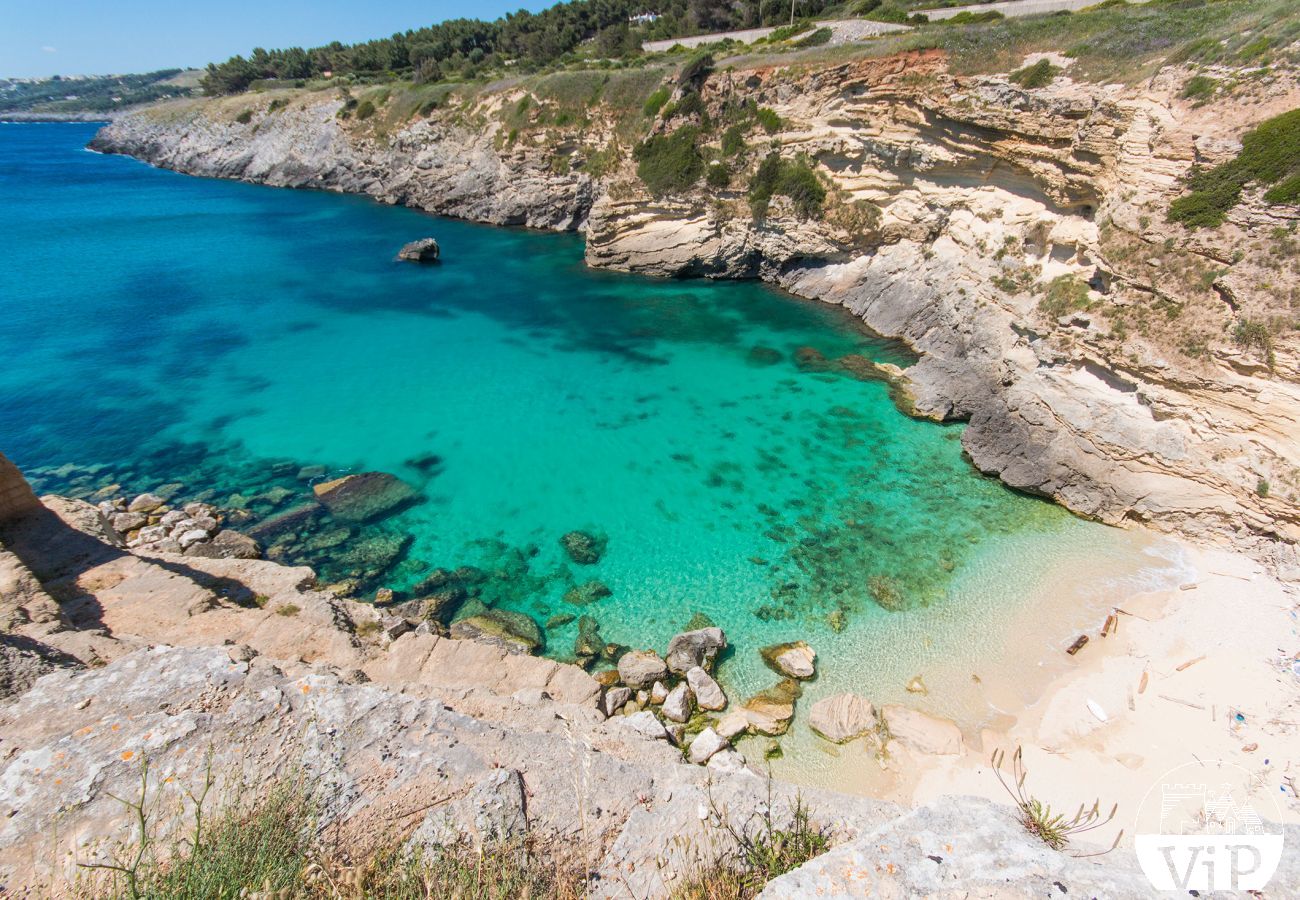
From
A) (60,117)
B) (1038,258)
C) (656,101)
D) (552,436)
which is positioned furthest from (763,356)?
(60,117)

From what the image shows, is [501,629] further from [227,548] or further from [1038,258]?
[1038,258]

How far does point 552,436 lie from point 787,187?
24.0 metres

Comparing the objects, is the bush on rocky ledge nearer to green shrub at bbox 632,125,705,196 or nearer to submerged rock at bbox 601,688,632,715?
submerged rock at bbox 601,688,632,715

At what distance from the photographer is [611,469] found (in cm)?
2214

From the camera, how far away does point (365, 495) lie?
20531mm

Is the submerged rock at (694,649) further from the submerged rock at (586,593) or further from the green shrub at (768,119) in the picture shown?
the green shrub at (768,119)

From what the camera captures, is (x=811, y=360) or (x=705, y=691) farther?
(x=811, y=360)

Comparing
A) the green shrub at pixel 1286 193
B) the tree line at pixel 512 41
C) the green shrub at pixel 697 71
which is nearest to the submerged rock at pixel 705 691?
the green shrub at pixel 1286 193

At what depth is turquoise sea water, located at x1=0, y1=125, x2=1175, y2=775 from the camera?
55.0 feet

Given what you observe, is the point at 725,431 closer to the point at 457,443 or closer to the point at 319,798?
the point at 457,443

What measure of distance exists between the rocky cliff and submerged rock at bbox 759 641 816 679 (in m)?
11.5

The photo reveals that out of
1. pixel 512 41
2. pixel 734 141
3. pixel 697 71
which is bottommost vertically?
pixel 734 141

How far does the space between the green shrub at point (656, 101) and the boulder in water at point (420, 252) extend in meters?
20.5

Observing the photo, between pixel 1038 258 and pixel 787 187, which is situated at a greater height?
pixel 787 187
